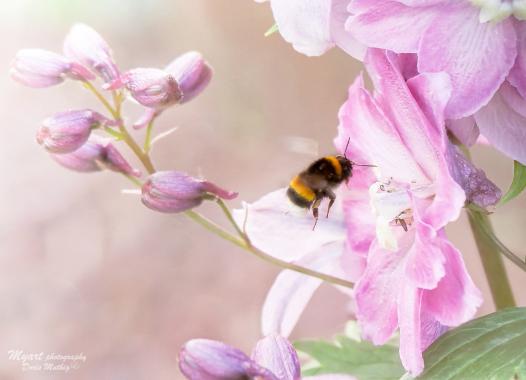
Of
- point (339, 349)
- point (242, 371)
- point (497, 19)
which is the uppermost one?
point (497, 19)

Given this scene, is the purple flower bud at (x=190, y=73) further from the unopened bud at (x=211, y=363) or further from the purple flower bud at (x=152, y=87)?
the unopened bud at (x=211, y=363)

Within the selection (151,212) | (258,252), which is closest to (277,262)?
(258,252)

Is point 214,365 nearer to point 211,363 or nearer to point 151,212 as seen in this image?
point 211,363

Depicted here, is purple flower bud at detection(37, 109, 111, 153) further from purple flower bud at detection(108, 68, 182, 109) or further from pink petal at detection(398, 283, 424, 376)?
pink petal at detection(398, 283, 424, 376)

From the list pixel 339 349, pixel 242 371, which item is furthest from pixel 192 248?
pixel 242 371

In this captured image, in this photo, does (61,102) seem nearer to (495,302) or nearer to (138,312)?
(138,312)

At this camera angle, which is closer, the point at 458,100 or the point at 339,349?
the point at 458,100
